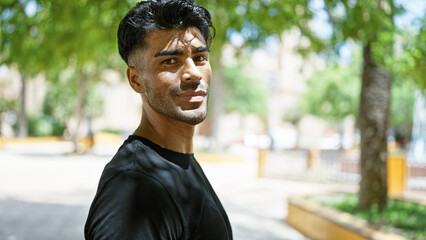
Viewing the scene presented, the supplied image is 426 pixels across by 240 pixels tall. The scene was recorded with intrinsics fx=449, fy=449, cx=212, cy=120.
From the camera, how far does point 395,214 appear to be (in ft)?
21.9

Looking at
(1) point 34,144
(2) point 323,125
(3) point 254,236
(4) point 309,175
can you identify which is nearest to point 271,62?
(2) point 323,125

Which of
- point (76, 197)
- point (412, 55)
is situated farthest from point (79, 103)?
point (412, 55)

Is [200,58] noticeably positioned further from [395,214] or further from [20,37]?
[395,214]

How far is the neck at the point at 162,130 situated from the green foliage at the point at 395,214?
16.7ft

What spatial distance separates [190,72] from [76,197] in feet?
32.7

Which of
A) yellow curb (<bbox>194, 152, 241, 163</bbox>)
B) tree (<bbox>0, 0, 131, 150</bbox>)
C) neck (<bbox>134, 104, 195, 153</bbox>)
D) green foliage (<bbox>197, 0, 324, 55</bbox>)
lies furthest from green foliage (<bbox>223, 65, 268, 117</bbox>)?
neck (<bbox>134, 104, 195, 153</bbox>)

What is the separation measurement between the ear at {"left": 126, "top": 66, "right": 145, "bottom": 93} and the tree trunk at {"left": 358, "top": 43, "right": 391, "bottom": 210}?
21.9 ft

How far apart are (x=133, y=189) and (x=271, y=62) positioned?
52.9 metres

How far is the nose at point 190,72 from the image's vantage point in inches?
48.3

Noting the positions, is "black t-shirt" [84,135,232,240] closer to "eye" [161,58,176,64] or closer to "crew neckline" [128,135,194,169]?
"crew neckline" [128,135,194,169]

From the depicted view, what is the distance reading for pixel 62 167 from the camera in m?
16.8

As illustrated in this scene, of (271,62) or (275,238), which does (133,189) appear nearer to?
(275,238)

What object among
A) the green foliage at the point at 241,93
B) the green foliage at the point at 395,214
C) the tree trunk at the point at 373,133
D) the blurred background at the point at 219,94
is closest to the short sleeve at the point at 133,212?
the blurred background at the point at 219,94

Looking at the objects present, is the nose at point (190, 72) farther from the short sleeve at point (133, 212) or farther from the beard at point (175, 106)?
the short sleeve at point (133, 212)
